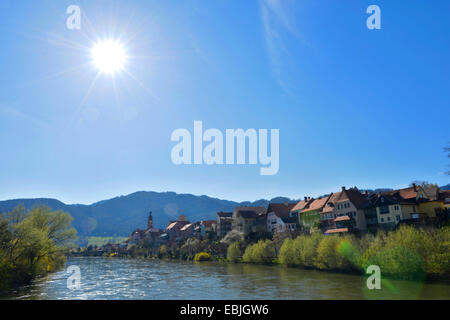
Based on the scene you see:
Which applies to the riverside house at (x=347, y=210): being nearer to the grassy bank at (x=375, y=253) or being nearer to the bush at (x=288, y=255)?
the grassy bank at (x=375, y=253)

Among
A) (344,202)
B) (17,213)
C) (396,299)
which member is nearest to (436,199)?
(344,202)

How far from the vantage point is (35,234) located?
4266 centimetres

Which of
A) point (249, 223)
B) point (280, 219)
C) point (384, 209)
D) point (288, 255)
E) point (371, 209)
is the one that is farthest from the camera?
point (249, 223)

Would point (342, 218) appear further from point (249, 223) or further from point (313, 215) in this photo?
point (249, 223)

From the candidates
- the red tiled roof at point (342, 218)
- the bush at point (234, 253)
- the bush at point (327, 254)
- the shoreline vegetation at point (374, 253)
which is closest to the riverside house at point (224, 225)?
the bush at point (234, 253)

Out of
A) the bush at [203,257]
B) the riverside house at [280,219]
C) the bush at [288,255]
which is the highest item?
the riverside house at [280,219]

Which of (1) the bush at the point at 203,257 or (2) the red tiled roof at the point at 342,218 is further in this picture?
(1) the bush at the point at 203,257

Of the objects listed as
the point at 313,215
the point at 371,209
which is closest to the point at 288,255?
the point at 371,209

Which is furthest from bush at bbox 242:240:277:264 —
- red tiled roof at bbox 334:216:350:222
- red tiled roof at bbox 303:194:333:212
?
red tiled roof at bbox 303:194:333:212

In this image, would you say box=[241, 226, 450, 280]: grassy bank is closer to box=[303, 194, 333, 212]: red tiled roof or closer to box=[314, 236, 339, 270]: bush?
box=[314, 236, 339, 270]: bush

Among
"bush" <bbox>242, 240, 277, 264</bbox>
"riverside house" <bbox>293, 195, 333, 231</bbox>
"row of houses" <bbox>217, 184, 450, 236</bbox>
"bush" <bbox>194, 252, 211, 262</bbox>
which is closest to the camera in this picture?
"row of houses" <bbox>217, 184, 450, 236</bbox>
